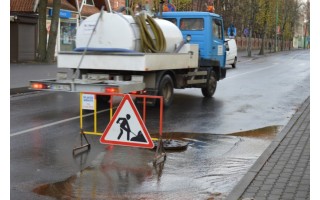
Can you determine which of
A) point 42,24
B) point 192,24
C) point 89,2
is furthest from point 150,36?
point 89,2

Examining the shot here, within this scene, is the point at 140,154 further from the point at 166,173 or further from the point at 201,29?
the point at 201,29

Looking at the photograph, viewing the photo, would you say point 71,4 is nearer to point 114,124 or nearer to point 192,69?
point 192,69

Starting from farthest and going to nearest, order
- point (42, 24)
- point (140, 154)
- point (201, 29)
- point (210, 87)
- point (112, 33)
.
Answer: point (42, 24), point (210, 87), point (201, 29), point (112, 33), point (140, 154)

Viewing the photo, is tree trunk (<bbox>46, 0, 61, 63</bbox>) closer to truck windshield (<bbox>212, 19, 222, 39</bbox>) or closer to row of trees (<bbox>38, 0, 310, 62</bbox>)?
row of trees (<bbox>38, 0, 310, 62</bbox>)

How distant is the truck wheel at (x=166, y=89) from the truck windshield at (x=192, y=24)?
292 centimetres

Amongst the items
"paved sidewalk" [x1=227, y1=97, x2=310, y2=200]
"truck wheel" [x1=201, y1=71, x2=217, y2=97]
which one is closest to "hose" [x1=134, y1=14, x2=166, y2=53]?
"truck wheel" [x1=201, y1=71, x2=217, y2=97]

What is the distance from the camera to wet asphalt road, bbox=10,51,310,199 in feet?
19.4

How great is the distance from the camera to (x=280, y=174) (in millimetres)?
6223

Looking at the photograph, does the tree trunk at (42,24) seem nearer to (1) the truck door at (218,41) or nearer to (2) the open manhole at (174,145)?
(1) the truck door at (218,41)

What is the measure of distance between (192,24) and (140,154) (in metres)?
8.30

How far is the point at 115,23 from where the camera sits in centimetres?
1153

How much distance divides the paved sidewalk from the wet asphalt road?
28 centimetres

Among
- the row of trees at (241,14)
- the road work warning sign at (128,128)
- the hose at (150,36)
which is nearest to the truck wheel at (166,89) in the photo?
the hose at (150,36)
